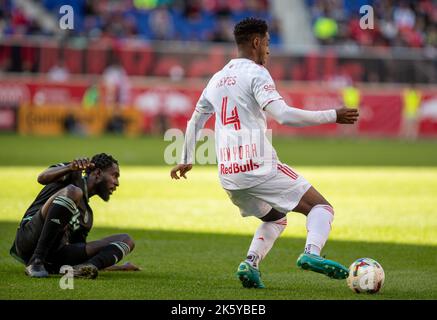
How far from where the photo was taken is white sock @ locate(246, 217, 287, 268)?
7812 millimetres

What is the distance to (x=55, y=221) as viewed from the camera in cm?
785

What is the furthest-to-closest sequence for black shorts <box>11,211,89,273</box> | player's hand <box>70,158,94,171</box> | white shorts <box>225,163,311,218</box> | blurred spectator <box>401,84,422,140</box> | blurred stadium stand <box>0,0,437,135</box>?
blurred spectator <box>401,84,422,140</box> → blurred stadium stand <box>0,0,437,135</box> → black shorts <box>11,211,89,273</box> → player's hand <box>70,158,94,171</box> → white shorts <box>225,163,311,218</box>

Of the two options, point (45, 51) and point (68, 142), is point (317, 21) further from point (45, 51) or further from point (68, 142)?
point (68, 142)

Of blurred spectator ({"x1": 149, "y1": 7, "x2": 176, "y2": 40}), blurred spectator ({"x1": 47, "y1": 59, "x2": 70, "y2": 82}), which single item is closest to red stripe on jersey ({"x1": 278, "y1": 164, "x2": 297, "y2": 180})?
blurred spectator ({"x1": 47, "y1": 59, "x2": 70, "y2": 82})

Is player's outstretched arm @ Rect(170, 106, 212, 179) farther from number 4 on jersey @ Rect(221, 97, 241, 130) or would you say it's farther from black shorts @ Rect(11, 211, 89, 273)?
black shorts @ Rect(11, 211, 89, 273)

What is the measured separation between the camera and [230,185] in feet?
24.9

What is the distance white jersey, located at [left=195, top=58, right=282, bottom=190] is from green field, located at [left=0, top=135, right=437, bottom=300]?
945 millimetres

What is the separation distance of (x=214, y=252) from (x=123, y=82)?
21.7 m

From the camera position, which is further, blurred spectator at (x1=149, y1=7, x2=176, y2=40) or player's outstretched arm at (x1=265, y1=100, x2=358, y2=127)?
blurred spectator at (x1=149, y1=7, x2=176, y2=40)

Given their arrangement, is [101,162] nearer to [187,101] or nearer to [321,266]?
[321,266]

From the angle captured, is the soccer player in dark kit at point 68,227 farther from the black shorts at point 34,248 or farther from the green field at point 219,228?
the green field at point 219,228

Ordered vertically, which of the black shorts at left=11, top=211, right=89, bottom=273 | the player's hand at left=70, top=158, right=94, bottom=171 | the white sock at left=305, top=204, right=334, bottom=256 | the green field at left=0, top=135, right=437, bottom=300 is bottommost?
the green field at left=0, top=135, right=437, bottom=300

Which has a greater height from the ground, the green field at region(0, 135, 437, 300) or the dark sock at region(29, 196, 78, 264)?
the dark sock at region(29, 196, 78, 264)

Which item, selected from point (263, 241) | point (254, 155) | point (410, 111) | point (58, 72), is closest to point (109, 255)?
point (263, 241)
